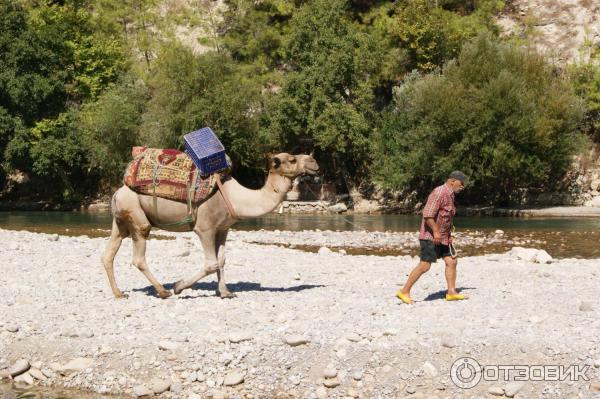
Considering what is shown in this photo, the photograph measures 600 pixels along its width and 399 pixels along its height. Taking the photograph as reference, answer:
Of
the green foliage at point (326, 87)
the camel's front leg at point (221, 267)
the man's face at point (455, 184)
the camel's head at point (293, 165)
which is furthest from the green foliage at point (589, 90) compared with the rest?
the camel's front leg at point (221, 267)

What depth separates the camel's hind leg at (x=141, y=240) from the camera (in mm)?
13430

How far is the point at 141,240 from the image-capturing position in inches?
535

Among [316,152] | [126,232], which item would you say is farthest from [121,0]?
[126,232]

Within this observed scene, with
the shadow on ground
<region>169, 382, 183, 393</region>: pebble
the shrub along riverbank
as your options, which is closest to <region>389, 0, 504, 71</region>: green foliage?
the shrub along riverbank

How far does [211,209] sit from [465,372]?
5.86 meters

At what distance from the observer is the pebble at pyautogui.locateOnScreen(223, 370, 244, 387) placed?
9.45 m

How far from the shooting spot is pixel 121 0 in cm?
7006

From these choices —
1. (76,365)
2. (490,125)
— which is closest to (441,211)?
(76,365)

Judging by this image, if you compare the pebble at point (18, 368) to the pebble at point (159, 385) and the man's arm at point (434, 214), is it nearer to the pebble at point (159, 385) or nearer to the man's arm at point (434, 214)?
the pebble at point (159, 385)

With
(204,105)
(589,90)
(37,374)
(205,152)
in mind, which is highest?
(589,90)

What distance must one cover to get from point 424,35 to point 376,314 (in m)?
45.5

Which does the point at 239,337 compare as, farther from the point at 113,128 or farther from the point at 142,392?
the point at 113,128

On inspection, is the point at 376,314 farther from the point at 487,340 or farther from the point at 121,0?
the point at 121,0

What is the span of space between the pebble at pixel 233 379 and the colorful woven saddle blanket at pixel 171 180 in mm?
4448
